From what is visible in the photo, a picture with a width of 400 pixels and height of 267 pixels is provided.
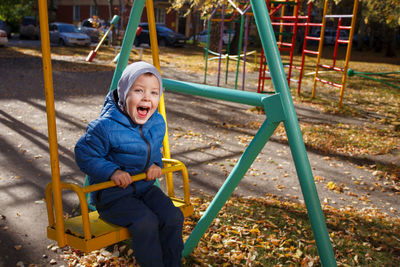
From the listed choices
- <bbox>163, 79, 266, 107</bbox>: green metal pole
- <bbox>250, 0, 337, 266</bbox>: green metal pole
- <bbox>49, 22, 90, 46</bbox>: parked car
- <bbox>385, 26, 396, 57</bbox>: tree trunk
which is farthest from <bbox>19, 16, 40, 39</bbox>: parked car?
<bbox>250, 0, 337, 266</bbox>: green metal pole

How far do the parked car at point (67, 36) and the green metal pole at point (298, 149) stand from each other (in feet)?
69.9

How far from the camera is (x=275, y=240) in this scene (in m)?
3.29

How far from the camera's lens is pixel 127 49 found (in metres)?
3.04

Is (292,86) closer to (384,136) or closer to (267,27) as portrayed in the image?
(384,136)

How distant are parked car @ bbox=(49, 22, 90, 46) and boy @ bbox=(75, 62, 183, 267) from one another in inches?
824

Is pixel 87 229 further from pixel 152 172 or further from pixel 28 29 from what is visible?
pixel 28 29

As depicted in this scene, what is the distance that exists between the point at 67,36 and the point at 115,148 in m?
21.2

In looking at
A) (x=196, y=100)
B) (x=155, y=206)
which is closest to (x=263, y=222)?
(x=155, y=206)

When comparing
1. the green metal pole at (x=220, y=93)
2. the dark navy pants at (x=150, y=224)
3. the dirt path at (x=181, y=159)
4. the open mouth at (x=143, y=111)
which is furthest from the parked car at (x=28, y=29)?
the dark navy pants at (x=150, y=224)

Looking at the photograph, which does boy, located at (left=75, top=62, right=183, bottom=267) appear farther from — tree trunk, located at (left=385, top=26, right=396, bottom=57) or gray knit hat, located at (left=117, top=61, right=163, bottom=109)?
tree trunk, located at (left=385, top=26, right=396, bottom=57)

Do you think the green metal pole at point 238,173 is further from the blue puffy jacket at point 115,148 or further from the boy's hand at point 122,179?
the boy's hand at point 122,179

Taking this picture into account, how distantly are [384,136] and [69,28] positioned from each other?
19.6 meters

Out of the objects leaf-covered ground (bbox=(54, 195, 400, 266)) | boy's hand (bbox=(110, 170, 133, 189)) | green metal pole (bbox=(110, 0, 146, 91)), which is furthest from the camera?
leaf-covered ground (bbox=(54, 195, 400, 266))

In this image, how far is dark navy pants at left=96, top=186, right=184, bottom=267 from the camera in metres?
→ 2.21
